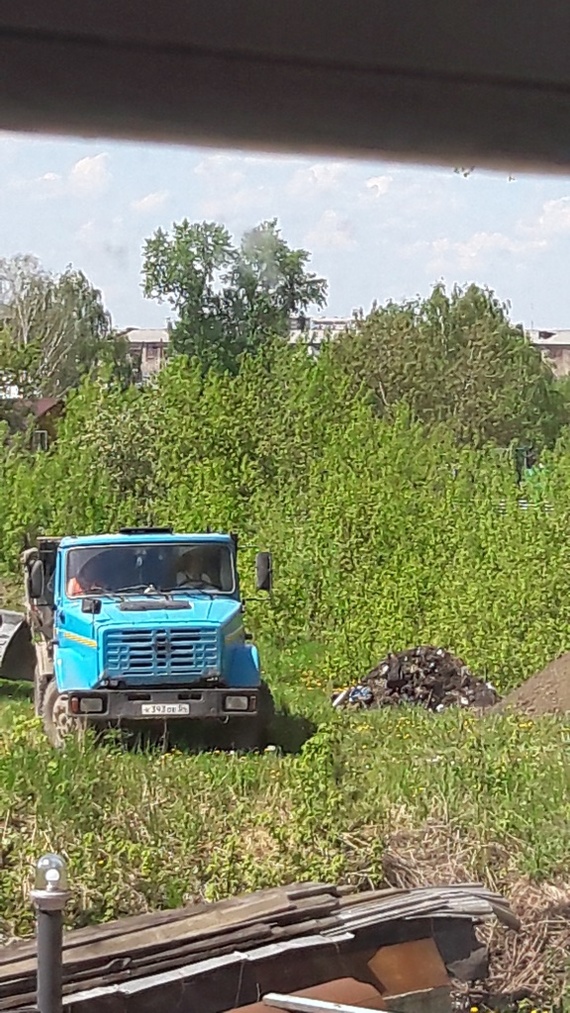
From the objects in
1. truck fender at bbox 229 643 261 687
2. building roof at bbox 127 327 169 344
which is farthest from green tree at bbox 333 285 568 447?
truck fender at bbox 229 643 261 687

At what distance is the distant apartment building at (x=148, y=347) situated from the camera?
1.05 metres

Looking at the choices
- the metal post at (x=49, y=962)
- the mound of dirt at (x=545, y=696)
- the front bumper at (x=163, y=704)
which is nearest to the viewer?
the metal post at (x=49, y=962)

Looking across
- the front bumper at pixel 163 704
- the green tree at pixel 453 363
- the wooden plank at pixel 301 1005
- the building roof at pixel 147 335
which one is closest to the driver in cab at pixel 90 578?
the front bumper at pixel 163 704

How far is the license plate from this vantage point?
3.61ft

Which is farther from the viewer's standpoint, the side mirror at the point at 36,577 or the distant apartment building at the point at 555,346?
the distant apartment building at the point at 555,346

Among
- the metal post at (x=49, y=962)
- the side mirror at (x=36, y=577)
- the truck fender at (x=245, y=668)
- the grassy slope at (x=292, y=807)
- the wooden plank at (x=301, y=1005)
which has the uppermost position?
the side mirror at (x=36, y=577)

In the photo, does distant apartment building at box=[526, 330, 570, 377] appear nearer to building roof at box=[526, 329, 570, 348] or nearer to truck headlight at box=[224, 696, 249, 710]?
building roof at box=[526, 329, 570, 348]

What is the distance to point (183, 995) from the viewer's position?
1.05m

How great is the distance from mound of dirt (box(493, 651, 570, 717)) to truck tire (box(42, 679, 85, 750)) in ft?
1.56

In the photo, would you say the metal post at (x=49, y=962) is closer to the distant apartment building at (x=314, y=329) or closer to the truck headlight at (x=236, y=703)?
the truck headlight at (x=236, y=703)

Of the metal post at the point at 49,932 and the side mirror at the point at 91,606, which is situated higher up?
the side mirror at the point at 91,606

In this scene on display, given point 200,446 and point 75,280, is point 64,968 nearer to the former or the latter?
point 200,446

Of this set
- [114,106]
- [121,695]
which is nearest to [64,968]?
[121,695]

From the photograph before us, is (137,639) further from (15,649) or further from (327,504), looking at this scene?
(327,504)
